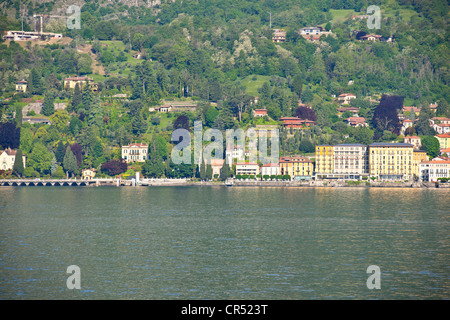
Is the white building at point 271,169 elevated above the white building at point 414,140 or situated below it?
below

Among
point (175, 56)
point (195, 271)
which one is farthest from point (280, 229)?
point (175, 56)

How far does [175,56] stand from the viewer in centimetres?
19888

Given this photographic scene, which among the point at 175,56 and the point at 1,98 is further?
the point at 175,56

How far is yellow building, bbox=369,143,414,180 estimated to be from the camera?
473ft

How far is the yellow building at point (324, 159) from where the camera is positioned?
145875 millimetres

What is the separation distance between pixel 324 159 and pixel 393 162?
1374 cm

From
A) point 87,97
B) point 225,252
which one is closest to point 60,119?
point 87,97

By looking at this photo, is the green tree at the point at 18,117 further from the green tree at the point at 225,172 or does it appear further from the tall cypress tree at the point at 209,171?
the green tree at the point at 225,172

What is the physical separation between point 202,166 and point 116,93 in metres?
47.9

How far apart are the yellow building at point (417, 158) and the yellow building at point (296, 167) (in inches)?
819

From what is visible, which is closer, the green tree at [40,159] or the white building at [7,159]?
the green tree at [40,159]

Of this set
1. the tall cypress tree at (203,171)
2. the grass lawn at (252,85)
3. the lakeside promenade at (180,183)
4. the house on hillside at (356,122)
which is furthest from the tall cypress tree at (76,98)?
the house on hillside at (356,122)

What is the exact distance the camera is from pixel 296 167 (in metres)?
145
